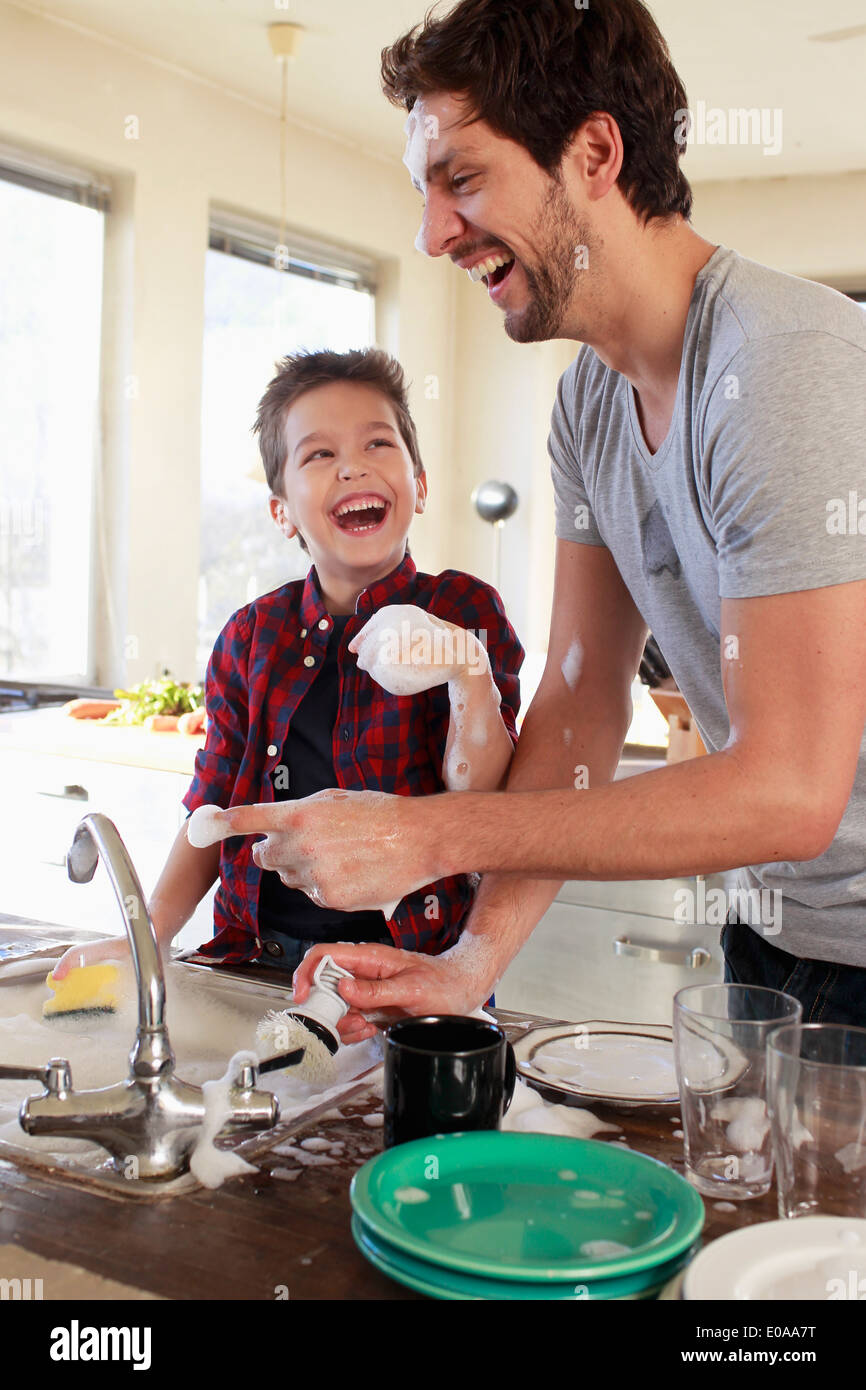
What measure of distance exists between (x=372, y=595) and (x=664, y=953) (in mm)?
957

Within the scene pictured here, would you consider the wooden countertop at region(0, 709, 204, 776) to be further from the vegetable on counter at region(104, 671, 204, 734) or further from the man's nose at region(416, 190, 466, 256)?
the man's nose at region(416, 190, 466, 256)

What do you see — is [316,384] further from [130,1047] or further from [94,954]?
[130,1047]

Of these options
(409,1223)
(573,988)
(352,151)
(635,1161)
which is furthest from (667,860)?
(352,151)

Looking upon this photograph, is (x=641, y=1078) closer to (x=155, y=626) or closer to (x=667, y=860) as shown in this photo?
(x=667, y=860)

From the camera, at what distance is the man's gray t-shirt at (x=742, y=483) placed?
3.16 feet

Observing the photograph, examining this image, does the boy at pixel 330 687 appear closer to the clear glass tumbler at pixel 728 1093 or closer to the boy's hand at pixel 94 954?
the boy's hand at pixel 94 954

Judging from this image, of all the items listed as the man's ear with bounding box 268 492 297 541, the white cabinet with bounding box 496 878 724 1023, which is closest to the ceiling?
the man's ear with bounding box 268 492 297 541

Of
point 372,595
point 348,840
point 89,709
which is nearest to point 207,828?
point 348,840

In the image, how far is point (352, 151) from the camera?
16.7 ft

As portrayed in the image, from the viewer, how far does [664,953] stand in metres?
2.15

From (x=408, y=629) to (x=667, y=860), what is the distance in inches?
14.9

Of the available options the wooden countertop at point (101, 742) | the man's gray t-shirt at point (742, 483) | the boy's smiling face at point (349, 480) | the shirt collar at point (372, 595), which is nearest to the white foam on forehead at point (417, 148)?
the man's gray t-shirt at point (742, 483)

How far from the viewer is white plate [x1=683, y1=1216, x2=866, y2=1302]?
0.63m
